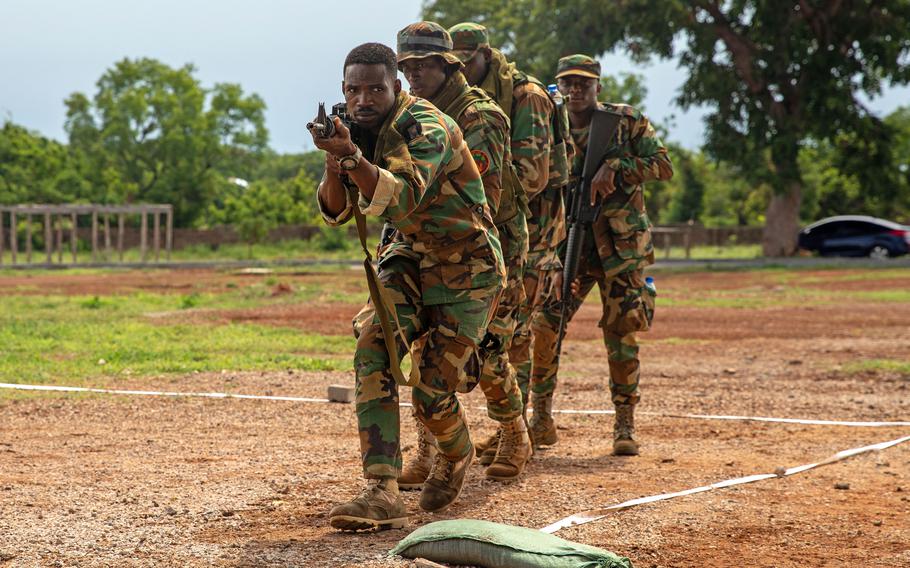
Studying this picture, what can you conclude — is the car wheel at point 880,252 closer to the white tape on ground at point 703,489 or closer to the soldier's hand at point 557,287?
the white tape on ground at point 703,489

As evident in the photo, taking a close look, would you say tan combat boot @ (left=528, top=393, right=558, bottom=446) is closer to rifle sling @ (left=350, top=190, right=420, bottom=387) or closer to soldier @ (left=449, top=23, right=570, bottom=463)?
soldier @ (left=449, top=23, right=570, bottom=463)

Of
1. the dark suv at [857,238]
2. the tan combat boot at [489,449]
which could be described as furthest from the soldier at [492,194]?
the dark suv at [857,238]

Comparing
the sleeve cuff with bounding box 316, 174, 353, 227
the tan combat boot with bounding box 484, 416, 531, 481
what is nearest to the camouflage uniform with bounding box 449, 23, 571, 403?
the tan combat boot with bounding box 484, 416, 531, 481

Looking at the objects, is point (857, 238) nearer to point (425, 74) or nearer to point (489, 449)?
point (489, 449)

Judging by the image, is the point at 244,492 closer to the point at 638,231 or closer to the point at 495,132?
the point at 495,132

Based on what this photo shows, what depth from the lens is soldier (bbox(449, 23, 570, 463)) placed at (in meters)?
6.59

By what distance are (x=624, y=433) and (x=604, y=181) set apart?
1.50 meters

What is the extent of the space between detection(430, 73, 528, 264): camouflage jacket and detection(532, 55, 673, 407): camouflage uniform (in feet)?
4.42

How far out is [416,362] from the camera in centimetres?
533

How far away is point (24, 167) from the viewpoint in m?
60.1

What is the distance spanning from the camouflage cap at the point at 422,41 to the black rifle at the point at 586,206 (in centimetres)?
198

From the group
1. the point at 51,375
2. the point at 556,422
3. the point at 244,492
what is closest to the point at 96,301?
the point at 51,375

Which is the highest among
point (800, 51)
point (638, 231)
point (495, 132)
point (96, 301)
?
point (800, 51)

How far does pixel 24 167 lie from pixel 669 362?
53.0 m
